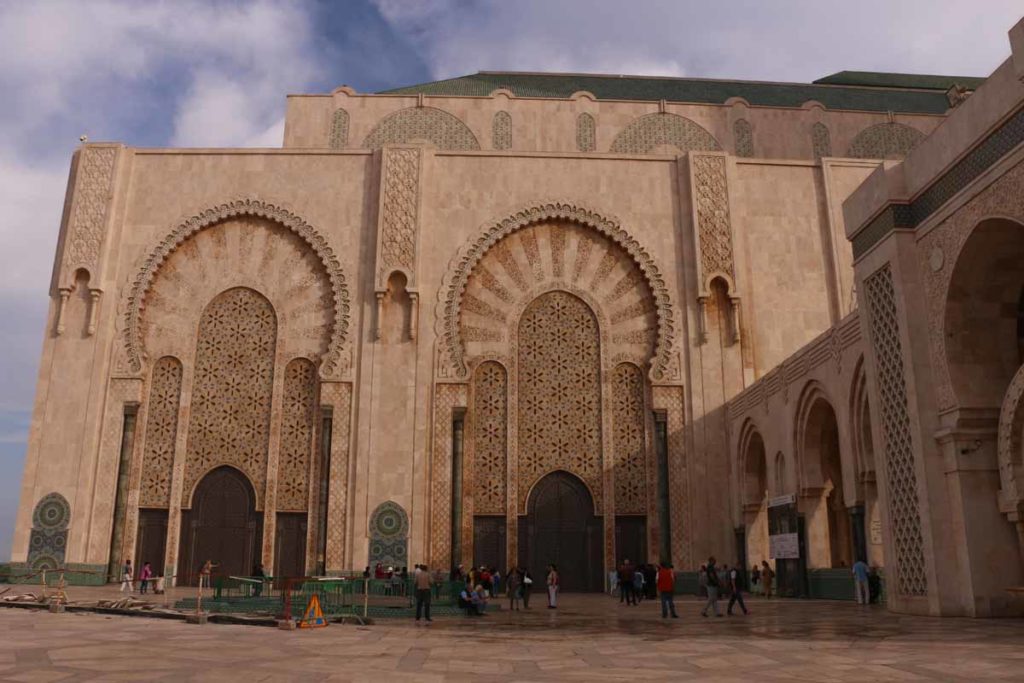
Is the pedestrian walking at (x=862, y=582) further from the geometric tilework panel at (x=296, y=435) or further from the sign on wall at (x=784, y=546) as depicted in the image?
the geometric tilework panel at (x=296, y=435)

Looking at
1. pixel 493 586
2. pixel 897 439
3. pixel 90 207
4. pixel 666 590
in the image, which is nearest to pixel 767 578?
pixel 493 586

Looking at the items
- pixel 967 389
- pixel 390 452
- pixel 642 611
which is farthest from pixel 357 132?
pixel 967 389

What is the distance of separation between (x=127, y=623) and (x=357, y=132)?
475 inches

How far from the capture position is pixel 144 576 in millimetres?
13875

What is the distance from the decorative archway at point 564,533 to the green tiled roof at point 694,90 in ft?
29.4

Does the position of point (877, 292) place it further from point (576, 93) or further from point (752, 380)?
point (576, 93)

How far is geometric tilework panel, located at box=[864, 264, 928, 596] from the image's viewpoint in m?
8.92

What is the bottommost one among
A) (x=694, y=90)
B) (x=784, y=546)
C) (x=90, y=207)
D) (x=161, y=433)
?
(x=784, y=546)

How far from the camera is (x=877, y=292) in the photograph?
32.1ft

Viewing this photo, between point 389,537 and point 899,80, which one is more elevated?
point 899,80

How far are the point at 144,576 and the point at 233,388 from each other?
348 centimetres

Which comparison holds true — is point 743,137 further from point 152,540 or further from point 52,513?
point 52,513

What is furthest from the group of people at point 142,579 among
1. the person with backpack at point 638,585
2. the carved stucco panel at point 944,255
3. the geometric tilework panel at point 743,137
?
the geometric tilework panel at point 743,137

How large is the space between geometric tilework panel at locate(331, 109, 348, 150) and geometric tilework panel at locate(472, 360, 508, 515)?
20.0 feet
